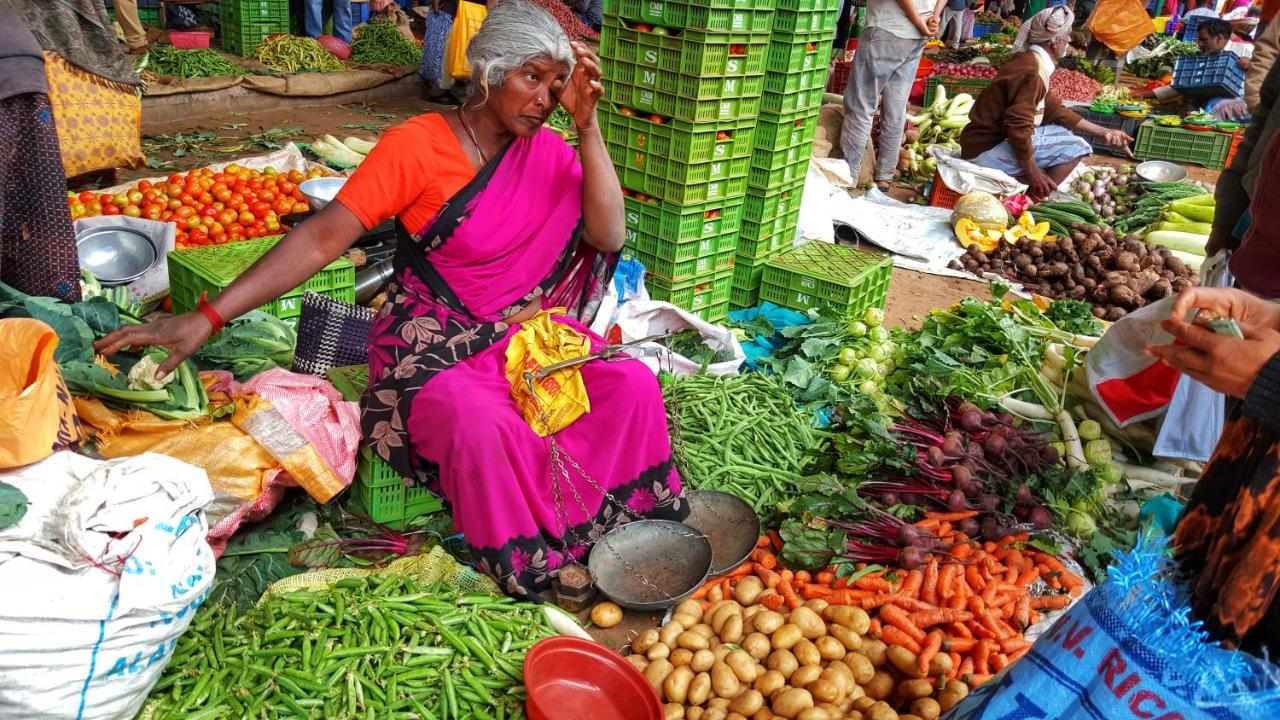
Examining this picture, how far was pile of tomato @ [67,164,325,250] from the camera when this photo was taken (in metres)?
4.47

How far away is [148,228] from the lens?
4180 mm

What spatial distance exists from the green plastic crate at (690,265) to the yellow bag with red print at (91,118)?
3.34 metres

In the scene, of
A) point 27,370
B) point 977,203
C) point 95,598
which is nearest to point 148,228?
point 27,370

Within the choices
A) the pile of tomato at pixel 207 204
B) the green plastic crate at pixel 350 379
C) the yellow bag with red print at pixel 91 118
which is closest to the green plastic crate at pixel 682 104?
the pile of tomato at pixel 207 204

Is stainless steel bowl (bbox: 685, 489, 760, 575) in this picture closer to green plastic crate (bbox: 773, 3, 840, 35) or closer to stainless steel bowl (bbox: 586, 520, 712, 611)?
stainless steel bowl (bbox: 586, 520, 712, 611)

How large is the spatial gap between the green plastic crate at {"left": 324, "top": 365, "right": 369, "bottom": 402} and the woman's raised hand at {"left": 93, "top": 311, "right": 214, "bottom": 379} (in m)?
0.64

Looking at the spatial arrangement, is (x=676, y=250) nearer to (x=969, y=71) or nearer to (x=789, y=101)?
(x=789, y=101)

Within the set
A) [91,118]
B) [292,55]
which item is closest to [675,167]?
[91,118]

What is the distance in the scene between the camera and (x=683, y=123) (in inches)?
169

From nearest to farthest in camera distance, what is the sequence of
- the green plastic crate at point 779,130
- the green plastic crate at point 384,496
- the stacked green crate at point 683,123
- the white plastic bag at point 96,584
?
the white plastic bag at point 96,584 < the green plastic crate at point 384,496 < the stacked green crate at point 683,123 < the green plastic crate at point 779,130

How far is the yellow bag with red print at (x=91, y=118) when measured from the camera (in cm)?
500

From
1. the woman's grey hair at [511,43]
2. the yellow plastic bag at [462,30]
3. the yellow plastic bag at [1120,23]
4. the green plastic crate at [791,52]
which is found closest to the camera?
the woman's grey hair at [511,43]

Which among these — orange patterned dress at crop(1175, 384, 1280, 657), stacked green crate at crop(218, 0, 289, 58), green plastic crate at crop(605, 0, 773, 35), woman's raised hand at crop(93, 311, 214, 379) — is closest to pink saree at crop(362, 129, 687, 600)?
woman's raised hand at crop(93, 311, 214, 379)

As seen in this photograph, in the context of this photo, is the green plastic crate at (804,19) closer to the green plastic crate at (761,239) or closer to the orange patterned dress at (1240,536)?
the green plastic crate at (761,239)
